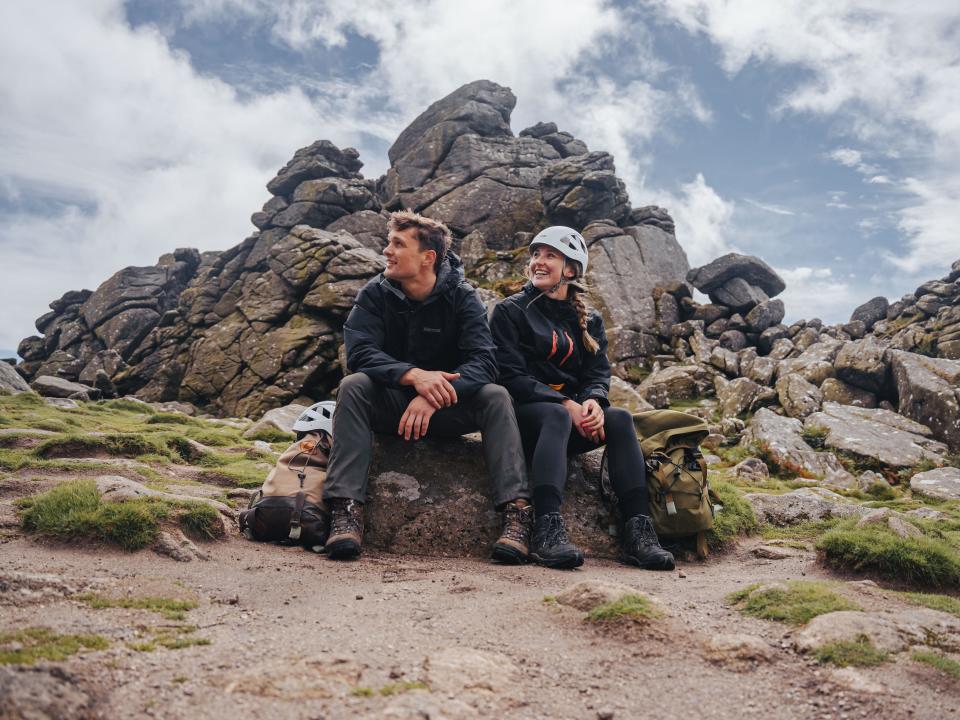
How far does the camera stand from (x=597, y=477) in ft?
31.9

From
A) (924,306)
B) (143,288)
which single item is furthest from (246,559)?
(143,288)

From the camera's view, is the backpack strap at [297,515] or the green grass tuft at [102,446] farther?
the green grass tuft at [102,446]

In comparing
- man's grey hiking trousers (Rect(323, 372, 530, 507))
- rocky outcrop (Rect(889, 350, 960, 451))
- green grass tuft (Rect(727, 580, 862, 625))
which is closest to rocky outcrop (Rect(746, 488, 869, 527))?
green grass tuft (Rect(727, 580, 862, 625))

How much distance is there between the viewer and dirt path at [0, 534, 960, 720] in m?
3.30

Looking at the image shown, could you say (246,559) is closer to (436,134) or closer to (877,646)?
(877,646)

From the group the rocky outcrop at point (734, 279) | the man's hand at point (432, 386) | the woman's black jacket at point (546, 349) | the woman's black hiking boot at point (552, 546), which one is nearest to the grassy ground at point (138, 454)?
the man's hand at point (432, 386)

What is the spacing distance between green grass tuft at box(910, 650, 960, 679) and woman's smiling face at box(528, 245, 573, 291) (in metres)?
6.51

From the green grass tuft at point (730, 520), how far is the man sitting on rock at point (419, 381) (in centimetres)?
356

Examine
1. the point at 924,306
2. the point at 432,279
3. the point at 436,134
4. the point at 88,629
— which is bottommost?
the point at 88,629

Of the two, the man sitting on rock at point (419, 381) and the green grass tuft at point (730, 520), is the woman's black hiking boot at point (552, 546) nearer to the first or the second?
the man sitting on rock at point (419, 381)

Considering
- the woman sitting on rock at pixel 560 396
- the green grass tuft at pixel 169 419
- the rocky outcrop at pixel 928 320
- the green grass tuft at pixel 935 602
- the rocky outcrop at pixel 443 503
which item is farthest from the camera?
the rocky outcrop at pixel 928 320

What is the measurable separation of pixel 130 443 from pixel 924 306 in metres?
55.0

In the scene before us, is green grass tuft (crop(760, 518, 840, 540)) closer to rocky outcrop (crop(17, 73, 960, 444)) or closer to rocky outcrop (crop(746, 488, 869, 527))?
rocky outcrop (crop(746, 488, 869, 527))

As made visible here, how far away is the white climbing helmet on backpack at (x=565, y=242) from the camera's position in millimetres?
9555
